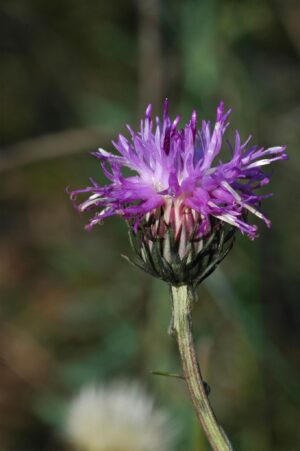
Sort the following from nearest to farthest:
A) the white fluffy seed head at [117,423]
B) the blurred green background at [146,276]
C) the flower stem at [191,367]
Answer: the flower stem at [191,367]
the white fluffy seed head at [117,423]
the blurred green background at [146,276]

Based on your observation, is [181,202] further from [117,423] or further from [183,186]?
[117,423]

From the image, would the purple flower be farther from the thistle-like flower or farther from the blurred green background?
the blurred green background

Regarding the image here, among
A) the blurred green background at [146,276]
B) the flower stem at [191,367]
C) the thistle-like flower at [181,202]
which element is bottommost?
the flower stem at [191,367]

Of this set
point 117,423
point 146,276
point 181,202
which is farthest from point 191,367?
point 146,276

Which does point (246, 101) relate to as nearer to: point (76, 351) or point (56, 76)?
point (76, 351)

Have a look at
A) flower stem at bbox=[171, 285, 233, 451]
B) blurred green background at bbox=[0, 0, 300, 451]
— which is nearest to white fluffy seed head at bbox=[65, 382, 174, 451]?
blurred green background at bbox=[0, 0, 300, 451]

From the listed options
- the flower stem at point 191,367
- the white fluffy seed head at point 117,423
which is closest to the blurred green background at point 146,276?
the white fluffy seed head at point 117,423

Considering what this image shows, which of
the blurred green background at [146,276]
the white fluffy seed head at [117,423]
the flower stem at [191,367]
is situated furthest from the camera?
the blurred green background at [146,276]

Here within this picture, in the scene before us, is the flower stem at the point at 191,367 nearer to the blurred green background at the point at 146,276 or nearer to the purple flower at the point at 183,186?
the purple flower at the point at 183,186
